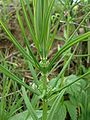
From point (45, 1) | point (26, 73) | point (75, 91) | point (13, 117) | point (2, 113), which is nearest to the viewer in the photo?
point (45, 1)

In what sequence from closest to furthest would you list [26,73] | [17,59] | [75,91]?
[75,91], [26,73], [17,59]

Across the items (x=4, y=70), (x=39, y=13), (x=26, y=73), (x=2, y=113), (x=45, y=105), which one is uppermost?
(x=39, y=13)

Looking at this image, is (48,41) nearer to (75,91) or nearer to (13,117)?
(13,117)

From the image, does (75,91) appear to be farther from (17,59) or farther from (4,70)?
(17,59)

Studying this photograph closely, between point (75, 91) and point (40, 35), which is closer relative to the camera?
point (40, 35)

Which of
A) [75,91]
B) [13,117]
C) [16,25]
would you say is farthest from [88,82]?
[16,25]

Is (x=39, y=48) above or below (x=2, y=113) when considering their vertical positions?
above

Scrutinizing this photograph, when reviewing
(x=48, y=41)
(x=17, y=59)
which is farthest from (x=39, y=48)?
(x=17, y=59)

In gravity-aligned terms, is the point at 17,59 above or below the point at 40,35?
below

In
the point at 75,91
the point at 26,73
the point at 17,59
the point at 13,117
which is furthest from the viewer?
the point at 17,59
